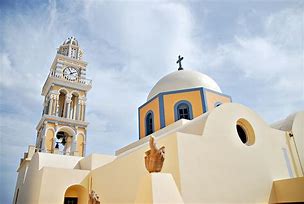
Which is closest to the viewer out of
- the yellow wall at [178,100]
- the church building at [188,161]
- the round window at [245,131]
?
the church building at [188,161]

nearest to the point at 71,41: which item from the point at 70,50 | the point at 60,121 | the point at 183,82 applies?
the point at 70,50

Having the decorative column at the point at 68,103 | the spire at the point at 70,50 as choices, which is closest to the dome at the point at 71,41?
the spire at the point at 70,50

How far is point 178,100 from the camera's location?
11492 millimetres

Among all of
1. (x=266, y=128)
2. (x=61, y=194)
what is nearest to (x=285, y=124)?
(x=266, y=128)

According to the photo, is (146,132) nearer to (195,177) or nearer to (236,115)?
(236,115)

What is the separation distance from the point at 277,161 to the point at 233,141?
239 cm

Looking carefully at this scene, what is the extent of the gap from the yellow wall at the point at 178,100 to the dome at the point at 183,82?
19.1 inches

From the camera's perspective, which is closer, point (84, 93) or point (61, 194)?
point (61, 194)

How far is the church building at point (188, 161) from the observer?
20.2 ft

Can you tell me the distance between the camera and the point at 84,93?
2069cm

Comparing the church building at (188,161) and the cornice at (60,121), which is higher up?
the cornice at (60,121)

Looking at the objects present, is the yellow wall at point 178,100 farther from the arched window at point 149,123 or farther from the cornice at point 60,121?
the cornice at point 60,121

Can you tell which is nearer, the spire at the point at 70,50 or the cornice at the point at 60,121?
the cornice at the point at 60,121

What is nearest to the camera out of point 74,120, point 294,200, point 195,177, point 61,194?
point 195,177
